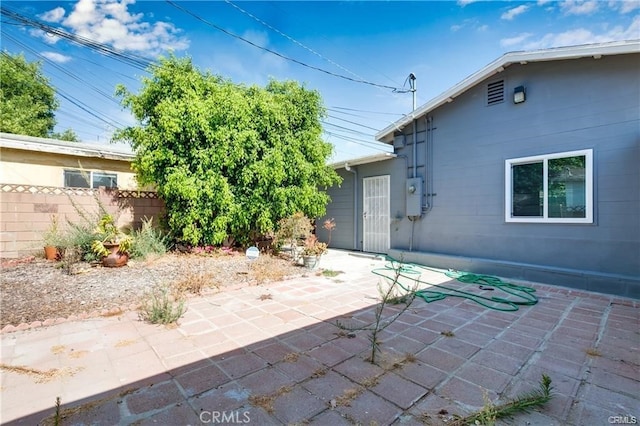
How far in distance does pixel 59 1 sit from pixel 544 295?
38.3 ft

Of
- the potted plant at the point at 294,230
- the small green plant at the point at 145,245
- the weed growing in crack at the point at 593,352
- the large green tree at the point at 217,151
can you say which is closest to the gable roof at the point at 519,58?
the large green tree at the point at 217,151

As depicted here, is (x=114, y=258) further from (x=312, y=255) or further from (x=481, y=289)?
(x=481, y=289)

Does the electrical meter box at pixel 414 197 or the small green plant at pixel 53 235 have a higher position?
the electrical meter box at pixel 414 197

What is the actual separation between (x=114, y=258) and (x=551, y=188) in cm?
819

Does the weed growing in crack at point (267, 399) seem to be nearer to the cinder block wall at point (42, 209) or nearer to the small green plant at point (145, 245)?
the small green plant at point (145, 245)

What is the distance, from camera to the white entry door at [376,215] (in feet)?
26.3

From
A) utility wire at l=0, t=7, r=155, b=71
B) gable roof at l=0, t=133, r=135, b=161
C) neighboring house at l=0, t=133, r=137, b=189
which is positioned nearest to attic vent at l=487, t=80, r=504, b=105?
utility wire at l=0, t=7, r=155, b=71

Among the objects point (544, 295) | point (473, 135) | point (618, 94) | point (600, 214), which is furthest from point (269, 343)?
point (618, 94)

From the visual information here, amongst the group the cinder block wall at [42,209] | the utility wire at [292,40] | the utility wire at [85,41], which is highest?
the utility wire at [292,40]

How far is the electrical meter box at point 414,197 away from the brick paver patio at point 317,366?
3448 millimetres

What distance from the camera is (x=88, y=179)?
26.6ft

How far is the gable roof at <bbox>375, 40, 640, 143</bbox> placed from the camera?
14.1ft

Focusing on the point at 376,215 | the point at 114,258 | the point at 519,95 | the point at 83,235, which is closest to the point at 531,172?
the point at 519,95

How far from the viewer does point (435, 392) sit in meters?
2.05
